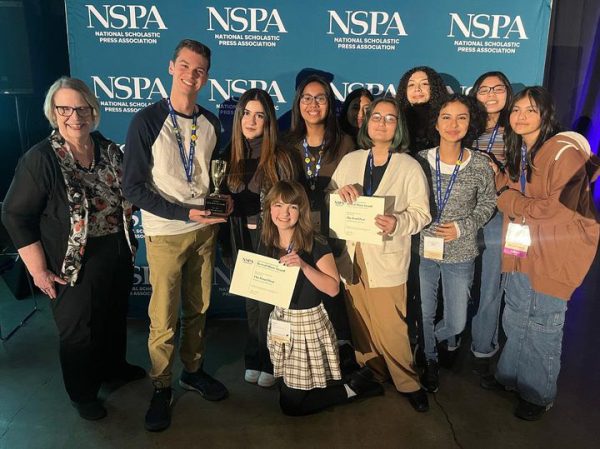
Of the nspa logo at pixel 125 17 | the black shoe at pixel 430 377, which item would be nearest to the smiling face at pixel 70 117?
the nspa logo at pixel 125 17

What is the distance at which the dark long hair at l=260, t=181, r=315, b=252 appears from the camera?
228 cm

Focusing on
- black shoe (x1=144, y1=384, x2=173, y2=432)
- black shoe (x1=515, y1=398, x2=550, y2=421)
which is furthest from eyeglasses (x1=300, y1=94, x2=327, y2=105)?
black shoe (x1=515, y1=398, x2=550, y2=421)

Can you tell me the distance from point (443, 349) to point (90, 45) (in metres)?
3.40

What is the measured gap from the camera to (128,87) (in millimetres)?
3383

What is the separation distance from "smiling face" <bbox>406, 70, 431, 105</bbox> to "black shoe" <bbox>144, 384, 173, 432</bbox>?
2.41m

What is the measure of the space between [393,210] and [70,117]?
1729mm

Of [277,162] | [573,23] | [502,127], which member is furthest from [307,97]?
[573,23]

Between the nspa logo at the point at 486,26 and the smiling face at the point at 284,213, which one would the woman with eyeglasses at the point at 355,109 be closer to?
the nspa logo at the point at 486,26

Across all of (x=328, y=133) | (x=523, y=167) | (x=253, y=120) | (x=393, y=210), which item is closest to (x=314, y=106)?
(x=328, y=133)

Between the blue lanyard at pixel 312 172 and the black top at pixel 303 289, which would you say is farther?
the blue lanyard at pixel 312 172

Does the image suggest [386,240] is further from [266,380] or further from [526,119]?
[266,380]

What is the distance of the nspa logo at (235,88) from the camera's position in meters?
3.38

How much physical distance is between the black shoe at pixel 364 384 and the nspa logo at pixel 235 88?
2064 mm

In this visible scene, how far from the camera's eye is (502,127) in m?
2.77
